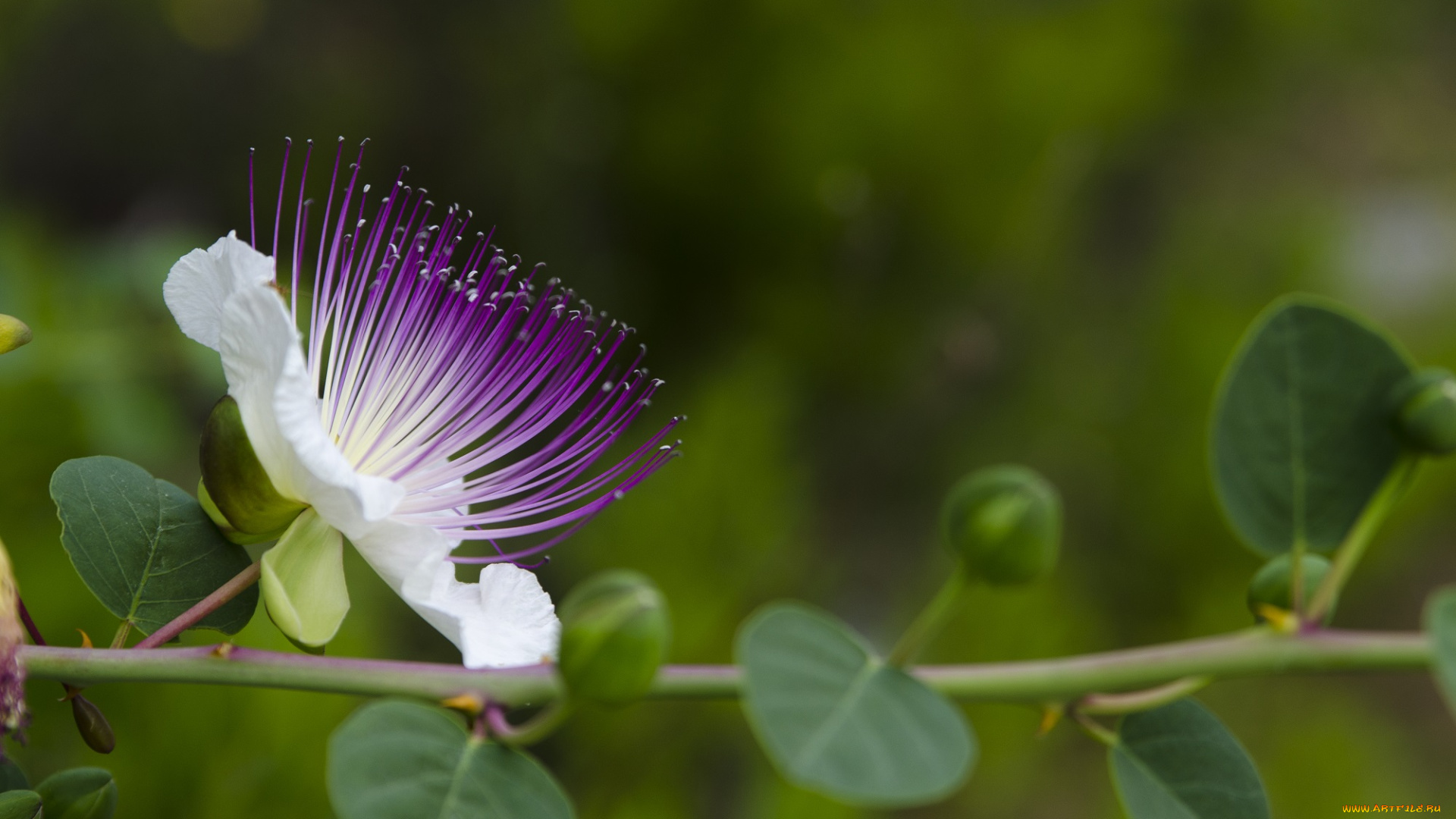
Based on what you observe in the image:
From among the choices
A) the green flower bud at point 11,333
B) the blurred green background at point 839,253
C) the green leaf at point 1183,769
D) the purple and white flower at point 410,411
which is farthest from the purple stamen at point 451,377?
the blurred green background at point 839,253

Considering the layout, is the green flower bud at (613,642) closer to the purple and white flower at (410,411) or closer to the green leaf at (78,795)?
the purple and white flower at (410,411)

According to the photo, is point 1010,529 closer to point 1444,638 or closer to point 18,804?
point 1444,638

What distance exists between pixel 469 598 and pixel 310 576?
7cm

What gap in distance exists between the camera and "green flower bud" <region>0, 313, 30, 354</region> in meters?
0.46

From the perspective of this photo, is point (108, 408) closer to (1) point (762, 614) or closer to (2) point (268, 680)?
(2) point (268, 680)

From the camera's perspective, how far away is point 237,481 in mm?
478

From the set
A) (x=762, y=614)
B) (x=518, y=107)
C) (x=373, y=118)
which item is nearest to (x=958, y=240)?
(x=518, y=107)

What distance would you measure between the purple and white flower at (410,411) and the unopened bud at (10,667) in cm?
9

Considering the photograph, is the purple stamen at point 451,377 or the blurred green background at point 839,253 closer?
the purple stamen at point 451,377

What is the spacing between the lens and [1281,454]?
1.65 feet

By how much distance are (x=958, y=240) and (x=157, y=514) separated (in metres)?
1.99

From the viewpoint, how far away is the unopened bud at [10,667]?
40 cm

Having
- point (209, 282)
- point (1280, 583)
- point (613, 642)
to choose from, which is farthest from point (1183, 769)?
point (209, 282)

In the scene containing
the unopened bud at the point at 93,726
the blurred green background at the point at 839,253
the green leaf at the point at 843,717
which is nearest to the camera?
the green leaf at the point at 843,717
